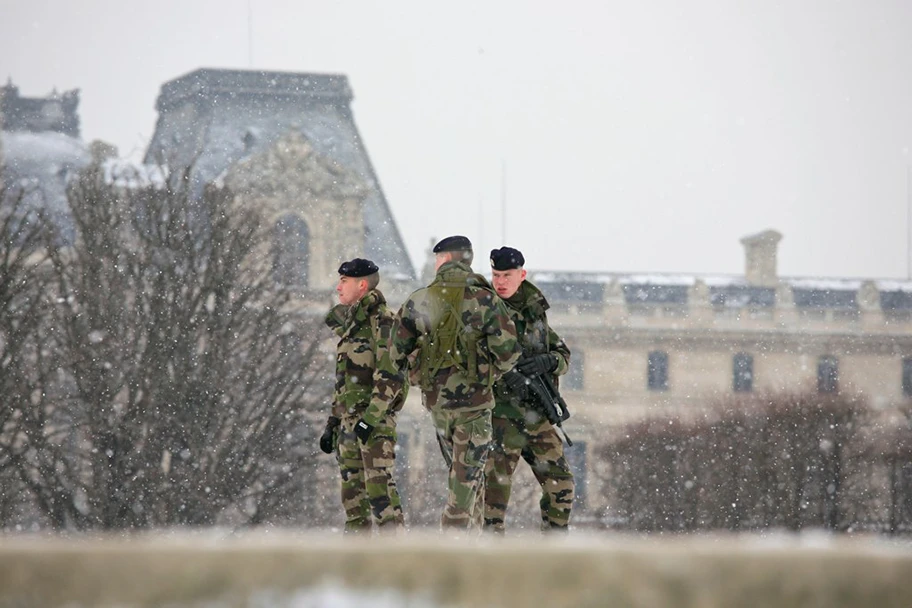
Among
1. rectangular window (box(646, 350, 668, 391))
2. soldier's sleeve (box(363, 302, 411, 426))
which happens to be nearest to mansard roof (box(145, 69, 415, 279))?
rectangular window (box(646, 350, 668, 391))

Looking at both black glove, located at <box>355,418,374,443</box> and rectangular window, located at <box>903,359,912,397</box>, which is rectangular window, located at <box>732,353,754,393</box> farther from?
black glove, located at <box>355,418,374,443</box>

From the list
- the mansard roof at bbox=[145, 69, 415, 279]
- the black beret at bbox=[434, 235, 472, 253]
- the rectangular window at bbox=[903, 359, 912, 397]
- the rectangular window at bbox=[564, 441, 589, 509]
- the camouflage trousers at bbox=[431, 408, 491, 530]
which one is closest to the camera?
the camouflage trousers at bbox=[431, 408, 491, 530]

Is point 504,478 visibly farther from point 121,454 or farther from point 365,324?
point 121,454

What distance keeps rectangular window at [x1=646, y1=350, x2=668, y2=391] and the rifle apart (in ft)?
192

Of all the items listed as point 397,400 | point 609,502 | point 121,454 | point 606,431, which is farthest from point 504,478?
point 606,431

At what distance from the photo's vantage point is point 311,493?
32.4m

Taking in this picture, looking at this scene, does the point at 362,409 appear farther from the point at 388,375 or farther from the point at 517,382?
the point at 517,382

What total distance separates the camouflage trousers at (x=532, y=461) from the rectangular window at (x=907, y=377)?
59.7 m

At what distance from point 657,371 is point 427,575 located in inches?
2589

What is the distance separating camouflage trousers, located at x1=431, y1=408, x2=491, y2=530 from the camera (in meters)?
7.42

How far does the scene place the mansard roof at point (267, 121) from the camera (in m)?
62.9

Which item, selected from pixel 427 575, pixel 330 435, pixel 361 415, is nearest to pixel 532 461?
pixel 361 415

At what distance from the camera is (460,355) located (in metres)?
7.61

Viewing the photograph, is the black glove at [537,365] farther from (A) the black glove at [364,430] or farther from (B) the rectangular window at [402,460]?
(B) the rectangular window at [402,460]
